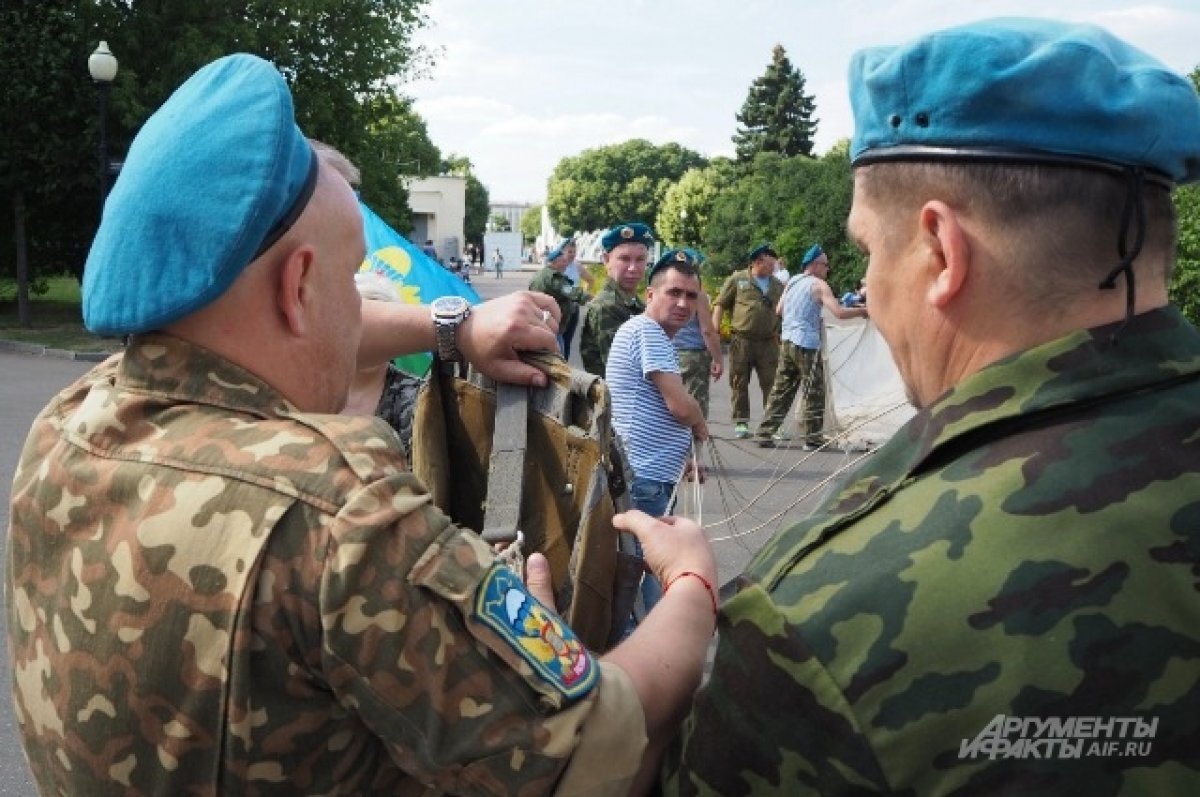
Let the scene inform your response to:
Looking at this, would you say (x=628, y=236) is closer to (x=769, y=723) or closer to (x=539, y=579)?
(x=539, y=579)

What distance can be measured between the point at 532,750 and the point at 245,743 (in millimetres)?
308

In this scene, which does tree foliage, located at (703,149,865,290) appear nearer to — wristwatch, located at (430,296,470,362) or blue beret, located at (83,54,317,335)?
wristwatch, located at (430,296,470,362)

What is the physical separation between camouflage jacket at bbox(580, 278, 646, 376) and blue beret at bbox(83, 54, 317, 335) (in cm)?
728

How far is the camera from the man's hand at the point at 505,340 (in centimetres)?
199

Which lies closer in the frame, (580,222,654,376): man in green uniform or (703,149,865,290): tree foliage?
(580,222,654,376): man in green uniform

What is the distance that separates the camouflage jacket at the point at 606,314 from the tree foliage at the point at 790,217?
18.4 metres

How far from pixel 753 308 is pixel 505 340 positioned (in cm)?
965

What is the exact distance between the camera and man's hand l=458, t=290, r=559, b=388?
1994 mm

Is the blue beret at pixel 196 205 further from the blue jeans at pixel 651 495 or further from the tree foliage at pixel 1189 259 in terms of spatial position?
the tree foliage at pixel 1189 259

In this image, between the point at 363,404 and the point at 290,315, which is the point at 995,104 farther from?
the point at 363,404

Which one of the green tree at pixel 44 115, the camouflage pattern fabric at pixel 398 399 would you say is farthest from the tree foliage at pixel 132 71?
the camouflage pattern fabric at pixel 398 399

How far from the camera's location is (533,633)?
1250 mm

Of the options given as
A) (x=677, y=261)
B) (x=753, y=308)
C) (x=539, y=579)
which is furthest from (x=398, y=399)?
(x=753, y=308)

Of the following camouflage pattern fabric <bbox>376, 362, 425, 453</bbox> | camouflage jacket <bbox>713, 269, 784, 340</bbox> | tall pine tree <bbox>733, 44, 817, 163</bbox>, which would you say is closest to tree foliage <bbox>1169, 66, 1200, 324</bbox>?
camouflage jacket <bbox>713, 269, 784, 340</bbox>
